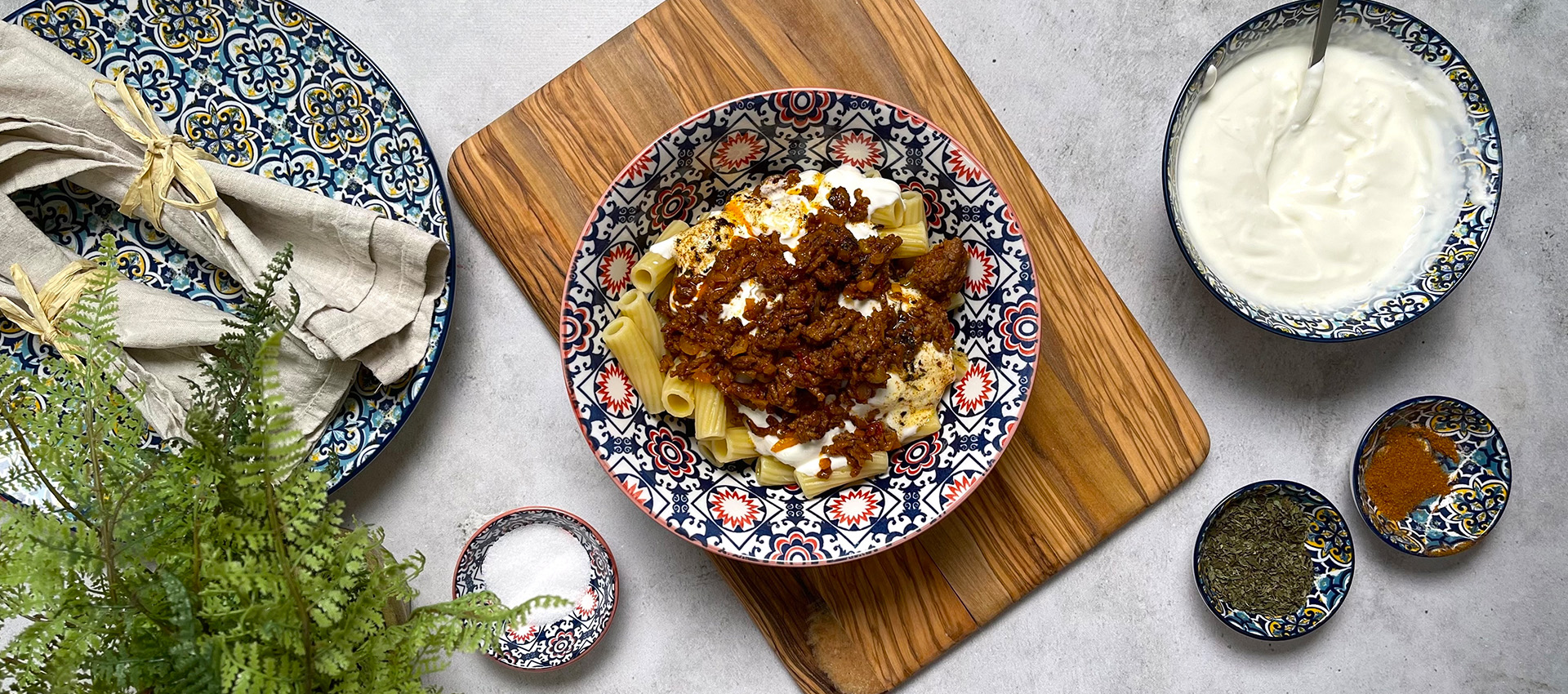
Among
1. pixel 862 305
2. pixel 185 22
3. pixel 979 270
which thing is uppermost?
pixel 185 22

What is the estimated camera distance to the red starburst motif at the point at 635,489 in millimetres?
2166

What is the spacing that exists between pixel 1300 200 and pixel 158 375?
9.98 feet

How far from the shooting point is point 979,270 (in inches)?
89.4

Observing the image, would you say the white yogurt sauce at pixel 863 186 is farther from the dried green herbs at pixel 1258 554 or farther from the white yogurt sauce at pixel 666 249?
the dried green herbs at pixel 1258 554

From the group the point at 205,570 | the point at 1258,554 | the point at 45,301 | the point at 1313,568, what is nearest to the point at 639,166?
the point at 205,570

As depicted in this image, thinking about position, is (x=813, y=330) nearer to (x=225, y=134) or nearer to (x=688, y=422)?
(x=688, y=422)

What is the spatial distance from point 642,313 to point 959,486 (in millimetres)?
865

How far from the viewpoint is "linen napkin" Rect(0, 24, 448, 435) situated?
228cm

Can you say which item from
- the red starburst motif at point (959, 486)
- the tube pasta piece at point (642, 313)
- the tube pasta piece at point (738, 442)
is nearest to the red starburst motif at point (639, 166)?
the tube pasta piece at point (642, 313)

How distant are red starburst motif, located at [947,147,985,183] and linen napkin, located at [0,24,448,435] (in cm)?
131

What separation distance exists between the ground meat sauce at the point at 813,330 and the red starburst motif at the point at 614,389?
11 cm

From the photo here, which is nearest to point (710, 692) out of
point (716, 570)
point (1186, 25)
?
point (716, 570)

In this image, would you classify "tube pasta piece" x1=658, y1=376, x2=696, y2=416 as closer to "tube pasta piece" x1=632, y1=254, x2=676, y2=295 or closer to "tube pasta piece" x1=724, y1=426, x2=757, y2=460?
"tube pasta piece" x1=724, y1=426, x2=757, y2=460

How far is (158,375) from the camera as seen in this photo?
235cm
